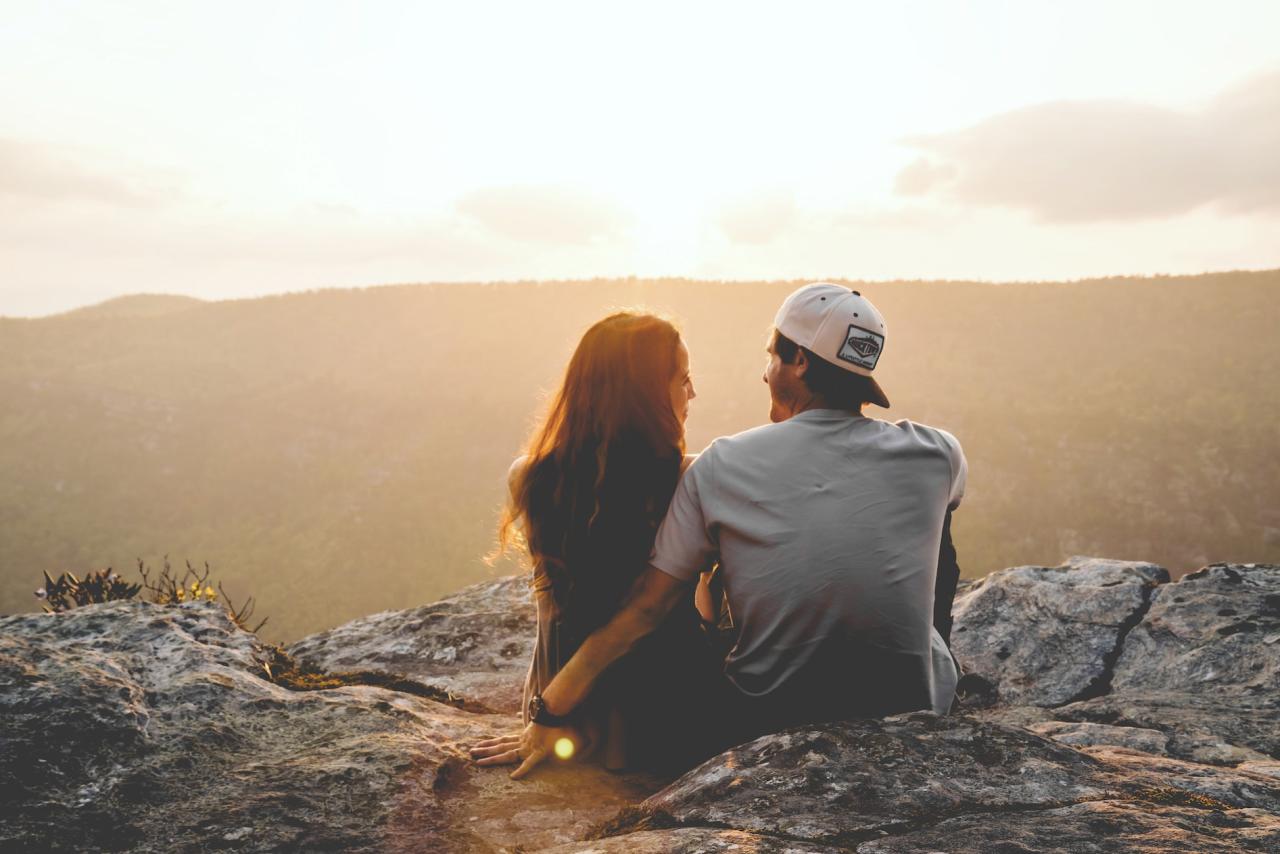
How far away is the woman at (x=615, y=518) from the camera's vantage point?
318cm

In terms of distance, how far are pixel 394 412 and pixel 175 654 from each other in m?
29.1

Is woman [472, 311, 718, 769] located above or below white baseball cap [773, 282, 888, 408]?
below

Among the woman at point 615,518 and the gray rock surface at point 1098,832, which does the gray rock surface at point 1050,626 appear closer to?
the woman at point 615,518

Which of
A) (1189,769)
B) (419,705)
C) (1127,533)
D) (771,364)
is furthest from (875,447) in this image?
(1127,533)

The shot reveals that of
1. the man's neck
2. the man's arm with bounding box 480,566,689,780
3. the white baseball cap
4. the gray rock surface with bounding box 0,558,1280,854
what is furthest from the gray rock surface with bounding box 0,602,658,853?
the white baseball cap

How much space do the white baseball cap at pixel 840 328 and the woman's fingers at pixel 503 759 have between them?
6.72ft

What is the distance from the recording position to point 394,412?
3169 cm

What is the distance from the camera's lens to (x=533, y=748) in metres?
3.29

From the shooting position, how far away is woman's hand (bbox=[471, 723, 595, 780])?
3.27m

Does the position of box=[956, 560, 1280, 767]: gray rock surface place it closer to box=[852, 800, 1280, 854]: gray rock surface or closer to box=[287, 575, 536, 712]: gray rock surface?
box=[852, 800, 1280, 854]: gray rock surface

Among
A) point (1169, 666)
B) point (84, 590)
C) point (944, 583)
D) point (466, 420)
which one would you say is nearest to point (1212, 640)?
point (1169, 666)

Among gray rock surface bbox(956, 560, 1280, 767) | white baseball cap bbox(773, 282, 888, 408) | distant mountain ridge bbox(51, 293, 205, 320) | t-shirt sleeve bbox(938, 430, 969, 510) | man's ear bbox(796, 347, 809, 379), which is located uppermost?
distant mountain ridge bbox(51, 293, 205, 320)

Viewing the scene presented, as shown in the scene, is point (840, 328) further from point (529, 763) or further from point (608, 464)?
point (529, 763)

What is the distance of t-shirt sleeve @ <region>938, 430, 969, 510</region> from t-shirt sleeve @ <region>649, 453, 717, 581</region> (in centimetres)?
89
